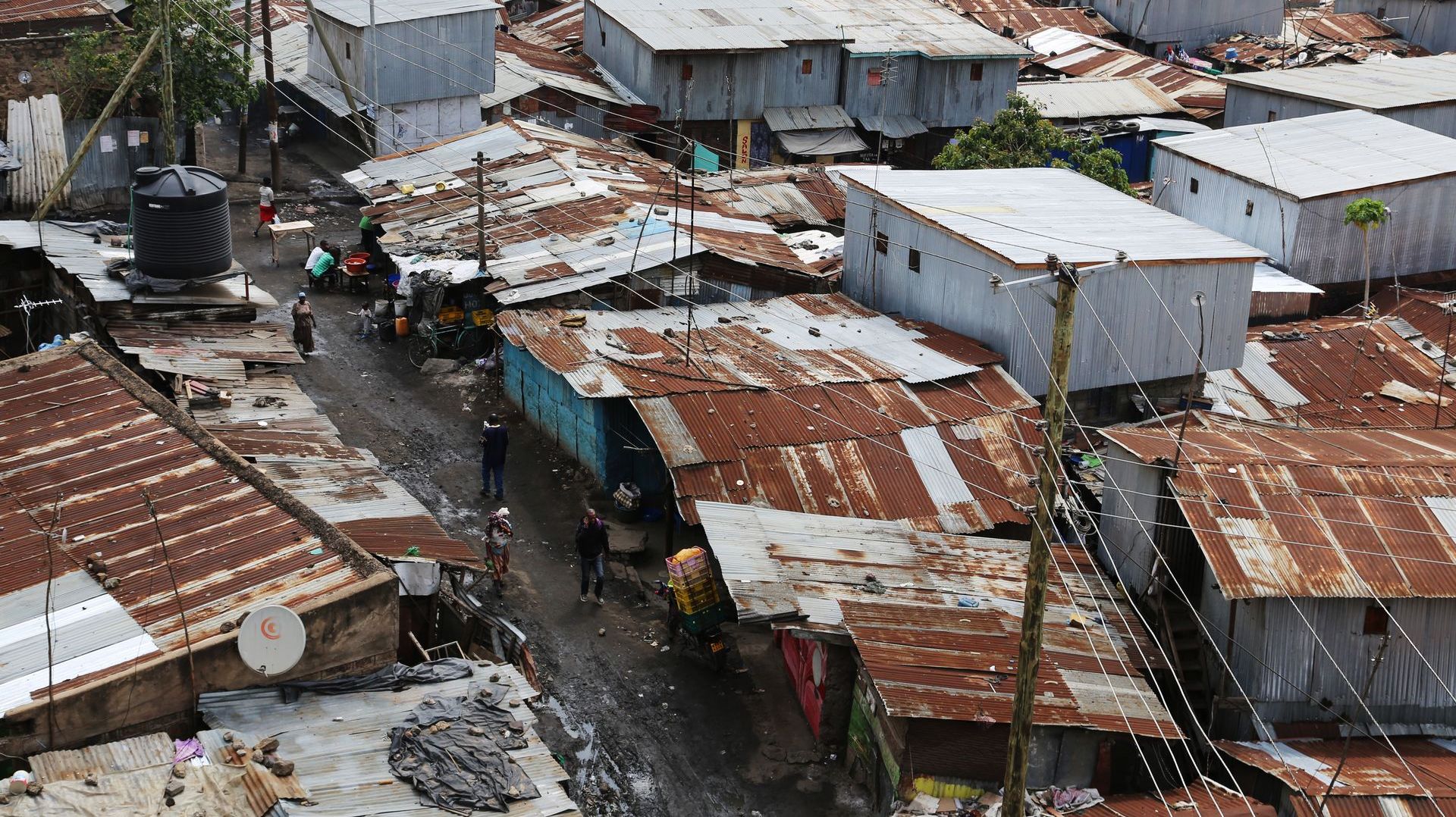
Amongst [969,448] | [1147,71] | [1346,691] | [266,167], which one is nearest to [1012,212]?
[969,448]

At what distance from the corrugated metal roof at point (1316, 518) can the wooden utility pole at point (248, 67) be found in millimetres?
28759

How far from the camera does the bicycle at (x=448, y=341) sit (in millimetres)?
32406

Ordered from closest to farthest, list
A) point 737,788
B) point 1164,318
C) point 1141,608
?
point 737,788, point 1141,608, point 1164,318

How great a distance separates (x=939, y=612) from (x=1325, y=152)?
27.4 meters

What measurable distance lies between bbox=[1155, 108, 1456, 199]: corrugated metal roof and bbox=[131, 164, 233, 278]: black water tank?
2624cm

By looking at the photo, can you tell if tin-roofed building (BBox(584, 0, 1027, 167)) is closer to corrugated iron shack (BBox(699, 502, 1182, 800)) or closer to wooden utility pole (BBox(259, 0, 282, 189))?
wooden utility pole (BBox(259, 0, 282, 189))

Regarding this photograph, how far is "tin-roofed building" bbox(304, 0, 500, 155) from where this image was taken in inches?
1688

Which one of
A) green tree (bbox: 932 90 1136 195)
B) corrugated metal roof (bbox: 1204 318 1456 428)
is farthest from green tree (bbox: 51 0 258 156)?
corrugated metal roof (bbox: 1204 318 1456 428)

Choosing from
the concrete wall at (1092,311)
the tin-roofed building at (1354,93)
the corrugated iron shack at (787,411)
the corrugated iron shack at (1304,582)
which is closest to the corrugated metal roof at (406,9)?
the corrugated iron shack at (787,411)

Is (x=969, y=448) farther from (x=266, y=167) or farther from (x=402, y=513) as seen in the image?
(x=266, y=167)

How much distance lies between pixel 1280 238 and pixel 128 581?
103 ft

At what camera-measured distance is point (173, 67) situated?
128 feet

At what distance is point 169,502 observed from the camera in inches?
725

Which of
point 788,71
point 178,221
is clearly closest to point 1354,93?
point 788,71
